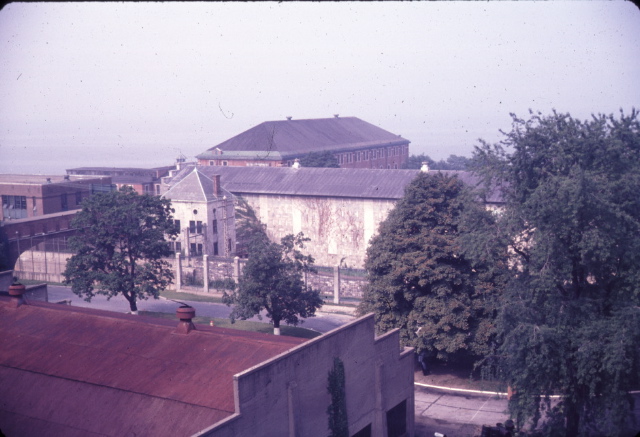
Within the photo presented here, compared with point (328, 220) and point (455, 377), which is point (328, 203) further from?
point (455, 377)

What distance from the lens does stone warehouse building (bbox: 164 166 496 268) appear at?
4906 cm

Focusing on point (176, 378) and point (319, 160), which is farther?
point (319, 160)

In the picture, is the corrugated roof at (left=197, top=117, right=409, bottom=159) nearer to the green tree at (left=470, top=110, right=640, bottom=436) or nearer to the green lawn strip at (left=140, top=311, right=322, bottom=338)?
the green lawn strip at (left=140, top=311, right=322, bottom=338)

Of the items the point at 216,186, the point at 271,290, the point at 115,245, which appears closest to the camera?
the point at 271,290

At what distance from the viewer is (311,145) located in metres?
77.0

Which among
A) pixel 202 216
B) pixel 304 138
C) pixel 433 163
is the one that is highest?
pixel 304 138

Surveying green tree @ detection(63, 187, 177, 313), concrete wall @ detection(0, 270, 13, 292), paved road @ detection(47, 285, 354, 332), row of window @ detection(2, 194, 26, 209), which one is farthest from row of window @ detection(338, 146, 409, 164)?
concrete wall @ detection(0, 270, 13, 292)

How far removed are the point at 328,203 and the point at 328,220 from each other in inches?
55.1

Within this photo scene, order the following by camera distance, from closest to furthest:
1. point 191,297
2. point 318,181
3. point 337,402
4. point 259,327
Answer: point 337,402 < point 259,327 < point 191,297 < point 318,181

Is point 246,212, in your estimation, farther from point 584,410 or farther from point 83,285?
point 584,410

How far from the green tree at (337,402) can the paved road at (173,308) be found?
16009mm

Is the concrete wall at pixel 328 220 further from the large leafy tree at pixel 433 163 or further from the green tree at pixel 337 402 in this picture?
the large leafy tree at pixel 433 163

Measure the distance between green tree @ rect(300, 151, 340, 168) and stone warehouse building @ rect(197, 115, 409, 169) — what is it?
1138mm

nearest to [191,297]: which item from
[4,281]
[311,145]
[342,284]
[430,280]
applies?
[342,284]
